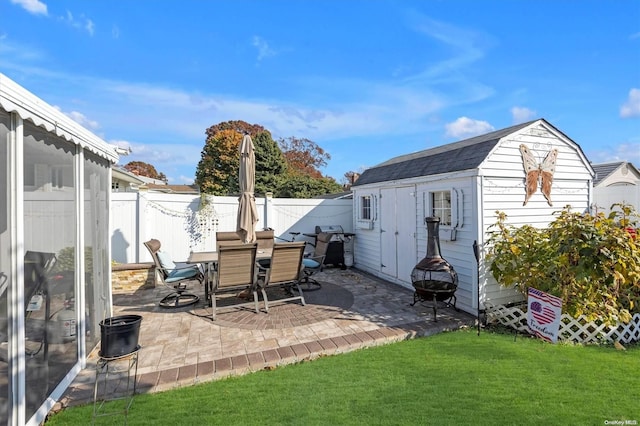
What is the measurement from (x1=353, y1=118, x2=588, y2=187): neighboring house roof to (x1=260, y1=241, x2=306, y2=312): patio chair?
9.35 feet

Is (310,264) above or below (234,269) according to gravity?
below

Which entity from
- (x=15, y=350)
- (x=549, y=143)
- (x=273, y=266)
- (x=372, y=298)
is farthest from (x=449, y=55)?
(x=15, y=350)

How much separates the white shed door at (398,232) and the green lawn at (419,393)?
288 cm

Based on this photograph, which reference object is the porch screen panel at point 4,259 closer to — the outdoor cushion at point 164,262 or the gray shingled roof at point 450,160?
the outdoor cushion at point 164,262

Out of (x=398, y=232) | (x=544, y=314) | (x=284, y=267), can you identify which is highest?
(x=398, y=232)

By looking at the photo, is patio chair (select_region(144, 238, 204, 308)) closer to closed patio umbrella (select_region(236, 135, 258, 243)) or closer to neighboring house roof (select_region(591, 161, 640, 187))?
closed patio umbrella (select_region(236, 135, 258, 243))

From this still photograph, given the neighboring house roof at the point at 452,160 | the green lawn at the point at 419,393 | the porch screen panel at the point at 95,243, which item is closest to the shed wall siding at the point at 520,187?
the neighboring house roof at the point at 452,160

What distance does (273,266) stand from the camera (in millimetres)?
5148

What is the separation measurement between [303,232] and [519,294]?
18.4ft

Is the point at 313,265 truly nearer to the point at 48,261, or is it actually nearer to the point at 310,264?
the point at 310,264

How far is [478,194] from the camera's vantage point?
16.0 ft

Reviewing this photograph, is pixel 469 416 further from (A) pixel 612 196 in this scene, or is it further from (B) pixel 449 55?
(A) pixel 612 196

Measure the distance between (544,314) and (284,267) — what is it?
3.71 metres

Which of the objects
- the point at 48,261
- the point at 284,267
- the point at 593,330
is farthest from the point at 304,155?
the point at 48,261
